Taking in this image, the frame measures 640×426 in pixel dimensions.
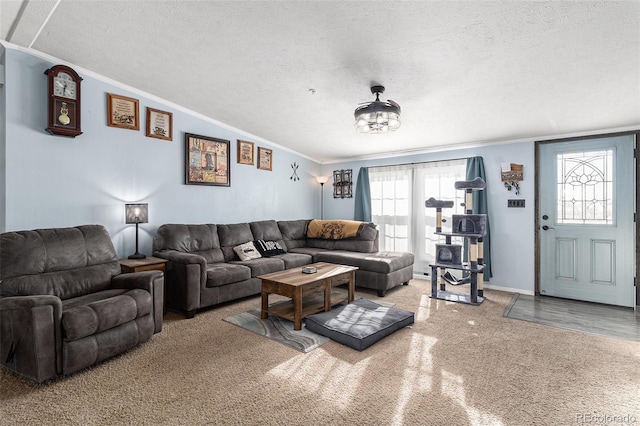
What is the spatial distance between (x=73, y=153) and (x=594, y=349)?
5.26 metres

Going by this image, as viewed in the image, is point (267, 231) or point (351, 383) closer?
point (351, 383)

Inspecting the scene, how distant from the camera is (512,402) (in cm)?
197

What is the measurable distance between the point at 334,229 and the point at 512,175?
2.81 meters

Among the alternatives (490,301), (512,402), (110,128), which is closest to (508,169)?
(490,301)

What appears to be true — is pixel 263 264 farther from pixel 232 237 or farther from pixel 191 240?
pixel 191 240

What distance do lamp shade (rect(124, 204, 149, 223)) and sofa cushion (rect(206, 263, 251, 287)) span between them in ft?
3.05

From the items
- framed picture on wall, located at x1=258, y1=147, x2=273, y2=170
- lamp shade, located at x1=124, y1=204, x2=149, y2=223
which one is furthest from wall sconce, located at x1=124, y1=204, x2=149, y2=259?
framed picture on wall, located at x1=258, y1=147, x2=273, y2=170

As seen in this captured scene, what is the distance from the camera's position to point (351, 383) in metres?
2.18

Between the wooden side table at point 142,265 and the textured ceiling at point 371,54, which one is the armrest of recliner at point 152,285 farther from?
the textured ceiling at point 371,54

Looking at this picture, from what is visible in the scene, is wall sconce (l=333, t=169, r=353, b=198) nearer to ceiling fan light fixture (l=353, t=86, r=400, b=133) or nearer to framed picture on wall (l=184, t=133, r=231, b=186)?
framed picture on wall (l=184, t=133, r=231, b=186)

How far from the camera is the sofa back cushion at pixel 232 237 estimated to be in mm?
4566

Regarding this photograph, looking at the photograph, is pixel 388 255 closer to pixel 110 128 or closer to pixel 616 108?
pixel 616 108

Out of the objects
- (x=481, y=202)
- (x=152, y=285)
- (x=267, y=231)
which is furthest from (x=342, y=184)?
(x=152, y=285)

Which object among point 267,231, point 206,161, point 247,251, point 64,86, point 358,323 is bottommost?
point 358,323
